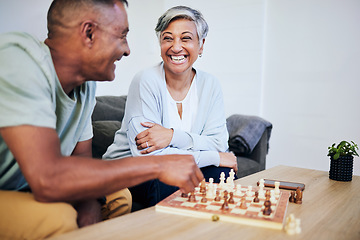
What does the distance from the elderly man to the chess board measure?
0.30 feet

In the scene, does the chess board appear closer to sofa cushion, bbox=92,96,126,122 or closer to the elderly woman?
the elderly woman

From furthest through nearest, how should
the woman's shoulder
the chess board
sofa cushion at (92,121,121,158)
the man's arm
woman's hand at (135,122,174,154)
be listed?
sofa cushion at (92,121,121,158), the woman's shoulder, woman's hand at (135,122,174,154), the chess board, the man's arm

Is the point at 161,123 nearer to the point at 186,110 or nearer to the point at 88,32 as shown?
the point at 186,110

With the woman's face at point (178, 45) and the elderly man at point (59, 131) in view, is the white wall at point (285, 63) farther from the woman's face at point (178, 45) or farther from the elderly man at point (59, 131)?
the elderly man at point (59, 131)

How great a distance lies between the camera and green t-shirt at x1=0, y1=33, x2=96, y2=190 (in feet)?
3.13

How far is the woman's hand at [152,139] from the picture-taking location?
1.74 meters

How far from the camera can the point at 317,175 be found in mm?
1996

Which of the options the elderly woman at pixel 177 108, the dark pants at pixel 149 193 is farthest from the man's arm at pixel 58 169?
the elderly woman at pixel 177 108

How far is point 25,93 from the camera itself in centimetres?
99

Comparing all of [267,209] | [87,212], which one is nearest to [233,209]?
[267,209]

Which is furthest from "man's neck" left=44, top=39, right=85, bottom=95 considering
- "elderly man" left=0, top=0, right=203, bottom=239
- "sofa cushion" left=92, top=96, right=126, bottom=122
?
"sofa cushion" left=92, top=96, right=126, bottom=122

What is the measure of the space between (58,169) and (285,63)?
3403mm

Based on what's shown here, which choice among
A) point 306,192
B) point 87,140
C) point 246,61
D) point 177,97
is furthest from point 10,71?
point 246,61

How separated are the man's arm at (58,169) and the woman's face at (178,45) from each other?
1.01 metres
